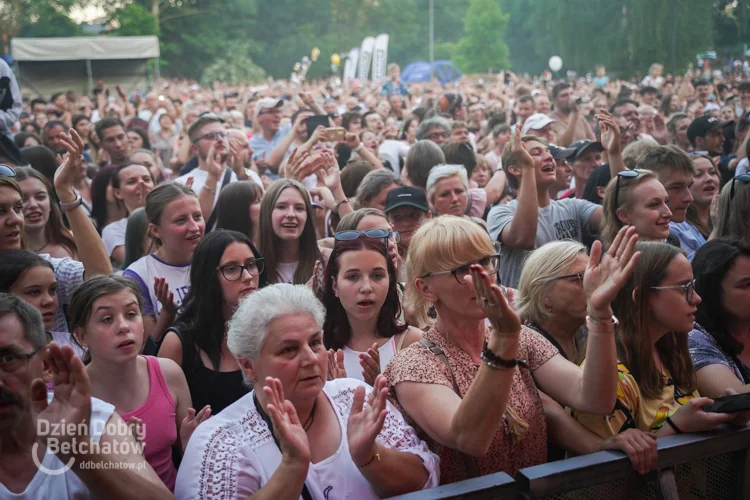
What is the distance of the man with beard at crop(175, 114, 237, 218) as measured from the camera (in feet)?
19.3

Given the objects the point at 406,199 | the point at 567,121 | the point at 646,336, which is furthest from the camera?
the point at 567,121

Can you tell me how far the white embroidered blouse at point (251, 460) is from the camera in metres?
2.35

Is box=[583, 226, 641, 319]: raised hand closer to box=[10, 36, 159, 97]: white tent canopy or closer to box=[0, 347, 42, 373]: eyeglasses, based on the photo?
box=[0, 347, 42, 373]: eyeglasses

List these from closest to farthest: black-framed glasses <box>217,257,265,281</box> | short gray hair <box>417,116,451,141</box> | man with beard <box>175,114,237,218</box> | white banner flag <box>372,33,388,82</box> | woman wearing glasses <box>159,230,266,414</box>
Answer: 1. woman wearing glasses <box>159,230,266,414</box>
2. black-framed glasses <box>217,257,265,281</box>
3. man with beard <box>175,114,237,218</box>
4. short gray hair <box>417,116,451,141</box>
5. white banner flag <box>372,33,388,82</box>

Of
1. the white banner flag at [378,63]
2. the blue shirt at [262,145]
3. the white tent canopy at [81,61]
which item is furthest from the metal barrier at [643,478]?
the white banner flag at [378,63]

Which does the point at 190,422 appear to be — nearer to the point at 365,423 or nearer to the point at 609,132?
the point at 365,423

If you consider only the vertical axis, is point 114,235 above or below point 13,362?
below

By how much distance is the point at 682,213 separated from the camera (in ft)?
17.2

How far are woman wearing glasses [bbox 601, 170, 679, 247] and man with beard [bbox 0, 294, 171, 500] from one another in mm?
3243

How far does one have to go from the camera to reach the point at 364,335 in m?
3.61

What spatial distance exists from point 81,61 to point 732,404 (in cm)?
2816

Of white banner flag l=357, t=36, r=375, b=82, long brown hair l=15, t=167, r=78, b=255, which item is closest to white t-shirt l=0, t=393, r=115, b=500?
long brown hair l=15, t=167, r=78, b=255

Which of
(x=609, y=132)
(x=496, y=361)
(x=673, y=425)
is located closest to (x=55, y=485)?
(x=496, y=361)

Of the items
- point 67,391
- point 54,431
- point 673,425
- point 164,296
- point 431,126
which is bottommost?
point 673,425
